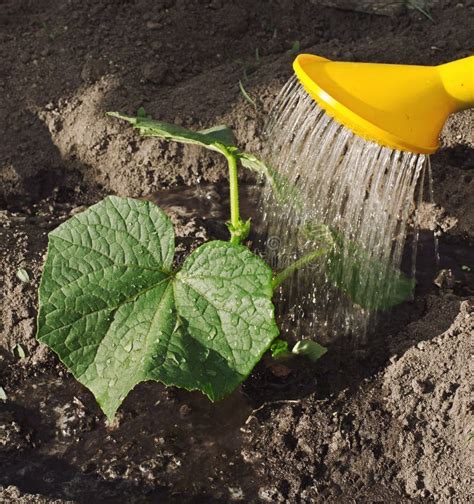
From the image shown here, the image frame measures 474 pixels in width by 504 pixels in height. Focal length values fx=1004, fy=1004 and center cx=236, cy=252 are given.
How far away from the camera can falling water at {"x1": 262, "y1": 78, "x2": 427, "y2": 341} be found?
2383 mm

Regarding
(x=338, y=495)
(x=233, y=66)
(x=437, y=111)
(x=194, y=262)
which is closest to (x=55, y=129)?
(x=233, y=66)

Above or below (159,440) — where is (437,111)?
above

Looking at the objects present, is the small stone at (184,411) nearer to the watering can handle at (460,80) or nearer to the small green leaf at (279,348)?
the small green leaf at (279,348)

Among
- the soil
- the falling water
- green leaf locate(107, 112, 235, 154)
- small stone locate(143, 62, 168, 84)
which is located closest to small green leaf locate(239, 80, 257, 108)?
the soil

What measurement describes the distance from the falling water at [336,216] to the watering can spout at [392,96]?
0.09m

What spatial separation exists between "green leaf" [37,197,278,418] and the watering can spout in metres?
0.41

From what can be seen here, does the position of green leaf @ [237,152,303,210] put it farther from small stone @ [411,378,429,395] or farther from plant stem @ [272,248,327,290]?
small stone @ [411,378,429,395]

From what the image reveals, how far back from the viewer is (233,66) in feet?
10.1

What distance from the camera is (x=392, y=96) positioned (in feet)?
7.38

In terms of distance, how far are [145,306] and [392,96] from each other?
2.38 ft

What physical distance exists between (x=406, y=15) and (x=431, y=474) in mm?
1736

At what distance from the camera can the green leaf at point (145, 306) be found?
2025 mm

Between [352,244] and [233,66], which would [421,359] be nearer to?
[352,244]

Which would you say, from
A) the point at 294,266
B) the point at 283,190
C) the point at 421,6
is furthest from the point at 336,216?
the point at 421,6
